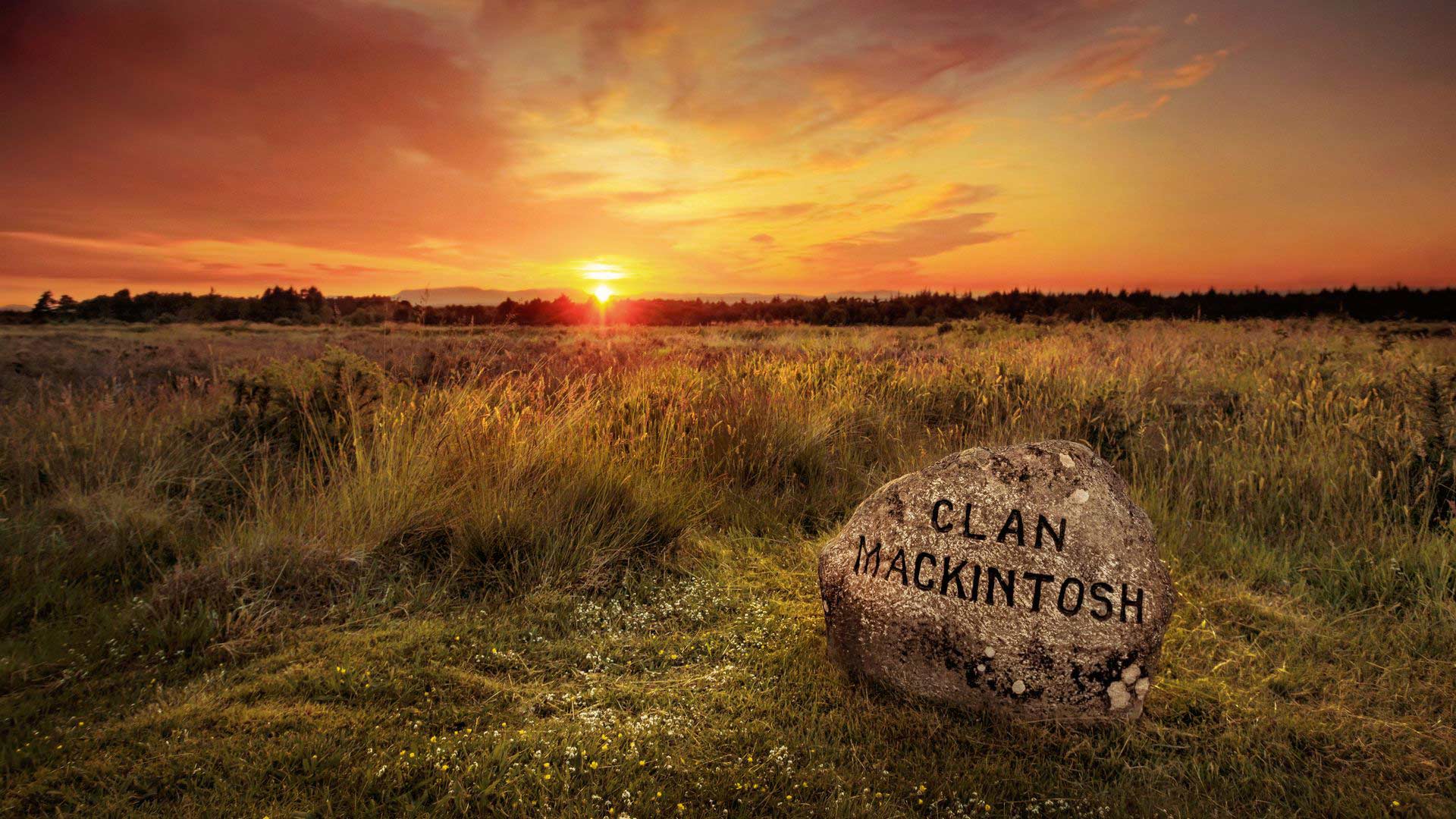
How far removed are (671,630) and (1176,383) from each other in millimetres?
8880

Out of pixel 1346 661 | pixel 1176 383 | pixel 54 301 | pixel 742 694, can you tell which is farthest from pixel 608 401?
pixel 54 301

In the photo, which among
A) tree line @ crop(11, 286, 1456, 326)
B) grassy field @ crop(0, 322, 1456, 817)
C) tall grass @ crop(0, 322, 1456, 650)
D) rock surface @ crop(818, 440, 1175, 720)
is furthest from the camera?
tree line @ crop(11, 286, 1456, 326)

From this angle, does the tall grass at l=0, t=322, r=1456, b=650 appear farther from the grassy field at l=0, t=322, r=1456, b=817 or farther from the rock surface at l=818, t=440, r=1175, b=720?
the rock surface at l=818, t=440, r=1175, b=720

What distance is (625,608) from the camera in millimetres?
4539

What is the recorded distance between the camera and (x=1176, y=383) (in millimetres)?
10125

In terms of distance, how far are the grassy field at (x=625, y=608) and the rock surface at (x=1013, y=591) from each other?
0.18m

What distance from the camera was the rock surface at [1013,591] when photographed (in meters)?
3.14

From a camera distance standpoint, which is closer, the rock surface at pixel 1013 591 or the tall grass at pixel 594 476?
the rock surface at pixel 1013 591

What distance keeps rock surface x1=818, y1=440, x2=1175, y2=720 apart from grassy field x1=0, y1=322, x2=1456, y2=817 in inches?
7.1

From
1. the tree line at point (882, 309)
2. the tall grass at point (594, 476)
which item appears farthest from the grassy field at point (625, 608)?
the tree line at point (882, 309)

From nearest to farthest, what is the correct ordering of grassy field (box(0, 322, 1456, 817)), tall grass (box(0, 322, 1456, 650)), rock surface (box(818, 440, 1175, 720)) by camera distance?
grassy field (box(0, 322, 1456, 817))
rock surface (box(818, 440, 1175, 720))
tall grass (box(0, 322, 1456, 650))

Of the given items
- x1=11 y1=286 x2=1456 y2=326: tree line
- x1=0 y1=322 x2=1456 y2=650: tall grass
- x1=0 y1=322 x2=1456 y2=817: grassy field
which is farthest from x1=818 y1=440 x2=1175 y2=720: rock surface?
x1=11 y1=286 x2=1456 y2=326: tree line

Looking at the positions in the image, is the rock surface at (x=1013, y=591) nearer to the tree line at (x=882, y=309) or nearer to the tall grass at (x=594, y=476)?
the tall grass at (x=594, y=476)

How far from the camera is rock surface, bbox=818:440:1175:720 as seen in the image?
314 centimetres
